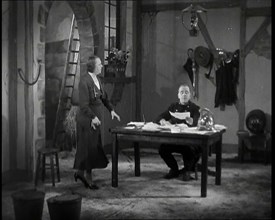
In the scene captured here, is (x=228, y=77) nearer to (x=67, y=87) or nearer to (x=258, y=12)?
(x=258, y=12)

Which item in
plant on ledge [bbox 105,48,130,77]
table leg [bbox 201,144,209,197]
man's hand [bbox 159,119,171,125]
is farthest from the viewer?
plant on ledge [bbox 105,48,130,77]

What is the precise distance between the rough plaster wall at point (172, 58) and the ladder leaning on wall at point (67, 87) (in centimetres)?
198

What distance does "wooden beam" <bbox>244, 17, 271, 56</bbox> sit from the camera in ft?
24.1

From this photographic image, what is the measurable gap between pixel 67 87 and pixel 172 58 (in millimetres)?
2707

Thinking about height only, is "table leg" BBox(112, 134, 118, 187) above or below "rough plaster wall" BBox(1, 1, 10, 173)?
below

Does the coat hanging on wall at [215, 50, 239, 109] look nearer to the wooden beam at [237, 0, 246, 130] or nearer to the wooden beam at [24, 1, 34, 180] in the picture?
the wooden beam at [237, 0, 246, 130]

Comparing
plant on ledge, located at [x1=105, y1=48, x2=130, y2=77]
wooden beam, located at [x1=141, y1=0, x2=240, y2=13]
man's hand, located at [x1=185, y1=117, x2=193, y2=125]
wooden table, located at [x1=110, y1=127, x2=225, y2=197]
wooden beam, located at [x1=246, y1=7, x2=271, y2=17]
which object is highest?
wooden beam, located at [x1=141, y1=0, x2=240, y2=13]

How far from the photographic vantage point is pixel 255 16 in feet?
24.3

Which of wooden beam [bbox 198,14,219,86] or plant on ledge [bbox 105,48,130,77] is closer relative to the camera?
plant on ledge [bbox 105,48,130,77]

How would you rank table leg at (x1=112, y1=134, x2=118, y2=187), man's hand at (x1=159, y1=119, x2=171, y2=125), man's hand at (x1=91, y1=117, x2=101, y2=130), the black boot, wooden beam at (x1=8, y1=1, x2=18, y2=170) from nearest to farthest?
wooden beam at (x1=8, y1=1, x2=18, y2=170) → man's hand at (x1=91, y1=117, x2=101, y2=130) → table leg at (x1=112, y1=134, x2=118, y2=187) → man's hand at (x1=159, y1=119, x2=171, y2=125) → the black boot

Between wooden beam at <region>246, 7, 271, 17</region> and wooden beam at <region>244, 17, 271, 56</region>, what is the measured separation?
0.09 meters

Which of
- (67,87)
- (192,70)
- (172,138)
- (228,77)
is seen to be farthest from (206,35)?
(172,138)

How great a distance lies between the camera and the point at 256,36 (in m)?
7.41

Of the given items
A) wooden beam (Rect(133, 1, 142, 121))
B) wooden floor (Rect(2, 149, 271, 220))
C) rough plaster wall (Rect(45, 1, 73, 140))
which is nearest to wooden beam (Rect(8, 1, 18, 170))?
wooden floor (Rect(2, 149, 271, 220))
